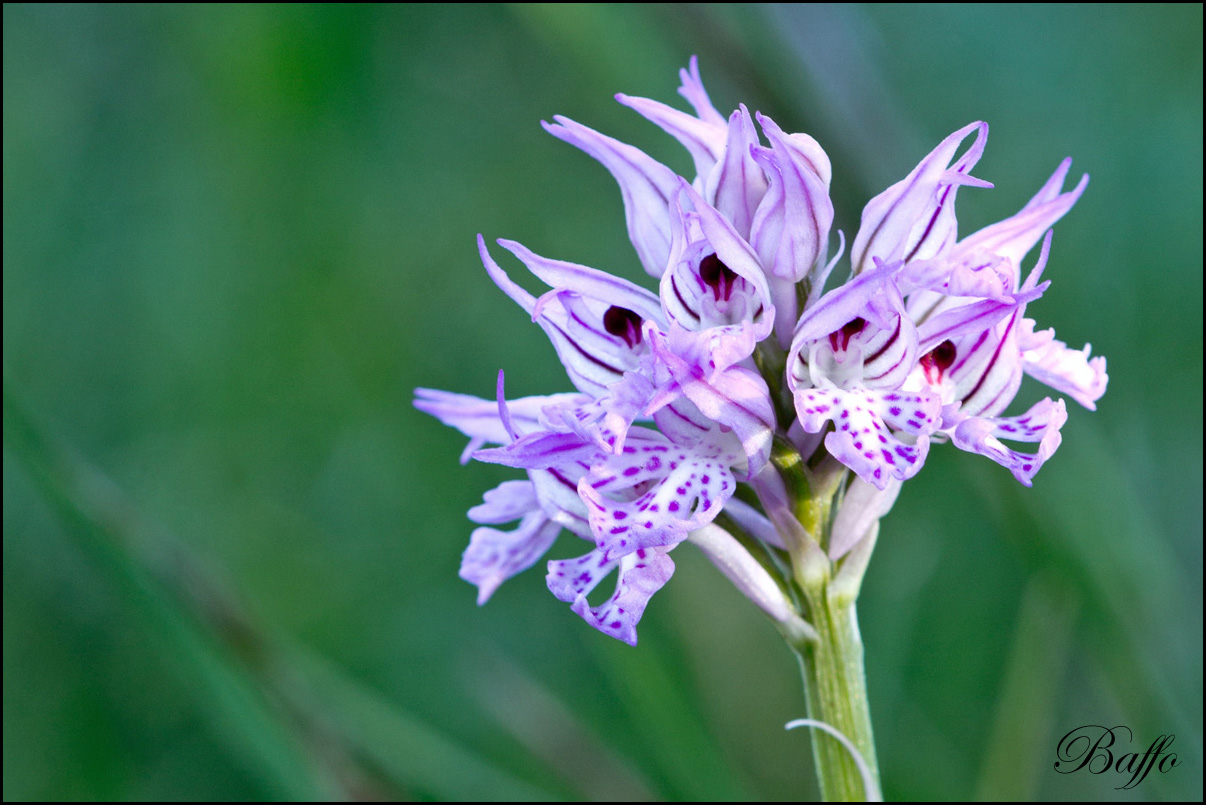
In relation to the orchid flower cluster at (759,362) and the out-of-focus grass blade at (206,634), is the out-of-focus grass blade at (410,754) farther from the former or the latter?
the orchid flower cluster at (759,362)

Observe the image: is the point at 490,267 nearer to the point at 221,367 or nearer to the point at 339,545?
the point at 339,545

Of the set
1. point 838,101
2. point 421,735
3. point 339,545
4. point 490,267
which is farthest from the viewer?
point 339,545

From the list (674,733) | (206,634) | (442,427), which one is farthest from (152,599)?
(442,427)

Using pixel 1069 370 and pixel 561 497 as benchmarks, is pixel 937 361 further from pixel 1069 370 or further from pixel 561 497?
pixel 561 497

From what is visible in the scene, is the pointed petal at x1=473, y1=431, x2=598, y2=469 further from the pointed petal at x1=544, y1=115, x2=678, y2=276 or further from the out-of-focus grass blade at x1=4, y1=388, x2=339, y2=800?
the out-of-focus grass blade at x1=4, y1=388, x2=339, y2=800

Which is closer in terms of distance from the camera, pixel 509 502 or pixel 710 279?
pixel 710 279

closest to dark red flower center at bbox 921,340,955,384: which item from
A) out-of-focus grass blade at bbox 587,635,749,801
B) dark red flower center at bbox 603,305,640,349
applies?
dark red flower center at bbox 603,305,640,349

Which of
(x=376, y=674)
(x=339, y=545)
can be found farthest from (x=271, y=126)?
(x=376, y=674)
